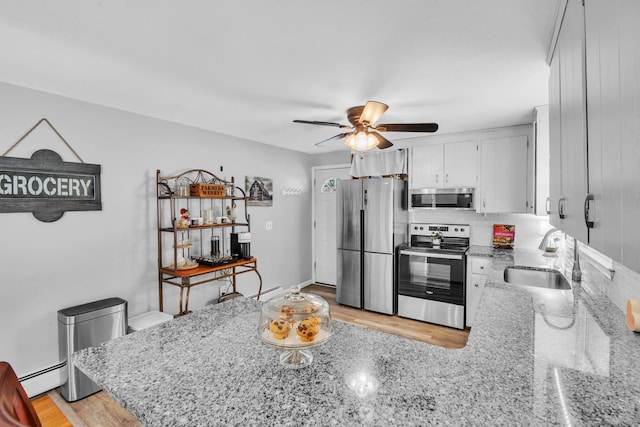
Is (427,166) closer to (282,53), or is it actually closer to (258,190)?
(258,190)

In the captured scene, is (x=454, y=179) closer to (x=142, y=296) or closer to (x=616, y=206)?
(x=616, y=206)

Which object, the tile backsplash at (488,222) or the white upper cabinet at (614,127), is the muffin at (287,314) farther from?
the tile backsplash at (488,222)

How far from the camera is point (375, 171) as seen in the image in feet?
14.8

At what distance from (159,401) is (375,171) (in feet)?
13.2

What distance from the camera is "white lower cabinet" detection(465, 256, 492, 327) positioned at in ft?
11.3

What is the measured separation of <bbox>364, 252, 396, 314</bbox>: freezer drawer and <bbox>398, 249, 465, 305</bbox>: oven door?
0.13 meters

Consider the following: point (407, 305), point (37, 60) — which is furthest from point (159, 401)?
point (407, 305)

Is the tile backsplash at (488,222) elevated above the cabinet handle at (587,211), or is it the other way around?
the cabinet handle at (587,211)

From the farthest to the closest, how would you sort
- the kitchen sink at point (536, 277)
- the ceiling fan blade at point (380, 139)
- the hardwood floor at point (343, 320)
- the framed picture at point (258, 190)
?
the framed picture at point (258, 190)
the ceiling fan blade at point (380, 139)
the kitchen sink at point (536, 277)
the hardwood floor at point (343, 320)

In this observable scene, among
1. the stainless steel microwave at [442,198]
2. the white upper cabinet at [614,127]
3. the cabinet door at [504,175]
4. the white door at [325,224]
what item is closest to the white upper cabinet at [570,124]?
the white upper cabinet at [614,127]

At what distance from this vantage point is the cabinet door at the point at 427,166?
13.0 ft

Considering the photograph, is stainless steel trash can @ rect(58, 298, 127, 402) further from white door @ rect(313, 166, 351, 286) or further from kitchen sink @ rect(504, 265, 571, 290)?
kitchen sink @ rect(504, 265, 571, 290)

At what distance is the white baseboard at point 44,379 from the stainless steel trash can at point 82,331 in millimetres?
84

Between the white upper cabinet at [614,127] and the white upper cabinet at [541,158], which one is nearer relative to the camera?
the white upper cabinet at [614,127]
